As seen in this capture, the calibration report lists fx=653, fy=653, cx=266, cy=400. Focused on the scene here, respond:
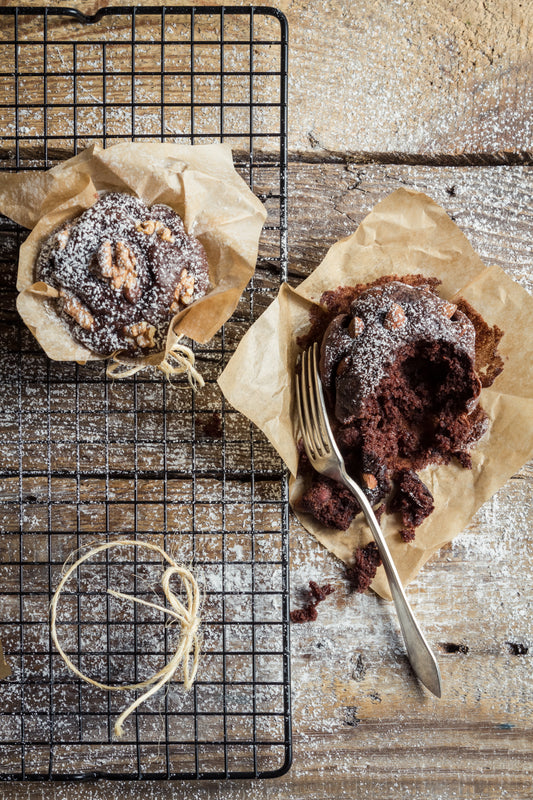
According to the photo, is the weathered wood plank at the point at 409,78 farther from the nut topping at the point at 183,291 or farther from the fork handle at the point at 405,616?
the fork handle at the point at 405,616

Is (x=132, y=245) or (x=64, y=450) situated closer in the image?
(x=132, y=245)

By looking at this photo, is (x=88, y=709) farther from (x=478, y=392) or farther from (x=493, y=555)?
(x=478, y=392)

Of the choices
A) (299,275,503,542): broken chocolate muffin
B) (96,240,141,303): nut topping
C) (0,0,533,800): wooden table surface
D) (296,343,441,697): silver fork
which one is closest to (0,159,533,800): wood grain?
(0,0,533,800): wooden table surface

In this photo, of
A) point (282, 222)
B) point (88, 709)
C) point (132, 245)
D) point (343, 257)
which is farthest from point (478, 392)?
point (88, 709)

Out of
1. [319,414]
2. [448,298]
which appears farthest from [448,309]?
[319,414]

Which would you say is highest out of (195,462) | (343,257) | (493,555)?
(343,257)

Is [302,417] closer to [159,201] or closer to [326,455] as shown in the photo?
[326,455]
